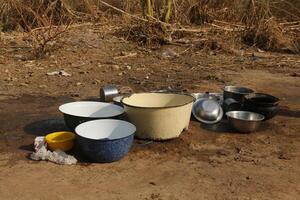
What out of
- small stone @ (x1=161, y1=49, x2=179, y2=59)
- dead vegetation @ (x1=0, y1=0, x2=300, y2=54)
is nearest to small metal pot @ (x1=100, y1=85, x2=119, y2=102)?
dead vegetation @ (x1=0, y1=0, x2=300, y2=54)

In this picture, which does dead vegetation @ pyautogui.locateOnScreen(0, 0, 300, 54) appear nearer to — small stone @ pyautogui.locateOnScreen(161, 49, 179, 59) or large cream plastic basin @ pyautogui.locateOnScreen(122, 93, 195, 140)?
small stone @ pyautogui.locateOnScreen(161, 49, 179, 59)

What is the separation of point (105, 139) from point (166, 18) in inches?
196

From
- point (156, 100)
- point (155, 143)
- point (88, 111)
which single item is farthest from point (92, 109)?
point (155, 143)

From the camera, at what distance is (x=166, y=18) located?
834 centimetres

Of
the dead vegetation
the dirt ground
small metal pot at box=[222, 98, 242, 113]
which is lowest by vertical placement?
the dirt ground

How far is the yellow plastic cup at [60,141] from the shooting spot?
3.96 metres

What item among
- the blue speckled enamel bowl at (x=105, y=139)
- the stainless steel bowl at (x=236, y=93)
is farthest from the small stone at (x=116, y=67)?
the blue speckled enamel bowl at (x=105, y=139)

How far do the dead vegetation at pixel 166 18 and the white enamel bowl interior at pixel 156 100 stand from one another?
311 cm

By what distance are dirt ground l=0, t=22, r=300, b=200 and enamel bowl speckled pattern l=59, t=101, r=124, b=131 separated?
0.25 m

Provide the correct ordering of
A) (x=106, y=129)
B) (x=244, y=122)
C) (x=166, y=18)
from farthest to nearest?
(x=166, y=18), (x=244, y=122), (x=106, y=129)

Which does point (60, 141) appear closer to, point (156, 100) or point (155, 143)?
point (155, 143)

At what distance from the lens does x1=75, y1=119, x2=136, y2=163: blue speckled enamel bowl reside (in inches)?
147

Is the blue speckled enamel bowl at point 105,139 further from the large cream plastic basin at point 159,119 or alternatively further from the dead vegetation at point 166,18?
the dead vegetation at point 166,18

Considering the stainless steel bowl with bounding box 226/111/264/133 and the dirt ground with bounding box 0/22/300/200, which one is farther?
the stainless steel bowl with bounding box 226/111/264/133
